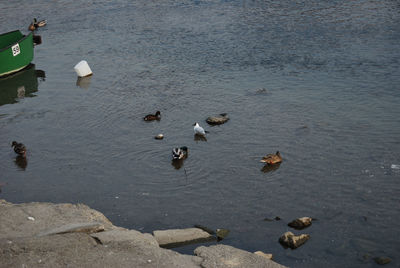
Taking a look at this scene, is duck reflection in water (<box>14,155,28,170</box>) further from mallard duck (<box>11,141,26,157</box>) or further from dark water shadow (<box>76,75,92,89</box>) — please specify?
dark water shadow (<box>76,75,92,89</box>)

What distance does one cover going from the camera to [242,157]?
13.8 meters

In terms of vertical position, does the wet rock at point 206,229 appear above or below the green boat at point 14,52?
below

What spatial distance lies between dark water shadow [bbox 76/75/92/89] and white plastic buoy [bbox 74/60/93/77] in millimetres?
168

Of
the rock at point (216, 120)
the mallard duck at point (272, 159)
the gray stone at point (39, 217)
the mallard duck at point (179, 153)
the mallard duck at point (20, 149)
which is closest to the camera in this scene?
the gray stone at point (39, 217)

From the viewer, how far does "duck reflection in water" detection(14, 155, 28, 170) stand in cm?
1405

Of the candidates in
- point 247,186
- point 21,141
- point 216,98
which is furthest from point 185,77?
point 247,186

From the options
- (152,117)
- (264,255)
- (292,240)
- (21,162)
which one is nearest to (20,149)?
(21,162)

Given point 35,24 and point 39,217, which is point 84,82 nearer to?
point 35,24

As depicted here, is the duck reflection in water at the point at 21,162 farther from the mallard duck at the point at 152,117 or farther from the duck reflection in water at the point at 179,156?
the duck reflection in water at the point at 179,156

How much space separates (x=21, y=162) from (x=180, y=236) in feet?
20.4

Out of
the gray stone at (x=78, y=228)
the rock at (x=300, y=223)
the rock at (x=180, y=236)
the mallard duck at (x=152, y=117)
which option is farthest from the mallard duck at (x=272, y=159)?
the gray stone at (x=78, y=228)

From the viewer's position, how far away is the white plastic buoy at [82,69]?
2059cm

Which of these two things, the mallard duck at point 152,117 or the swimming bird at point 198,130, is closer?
the swimming bird at point 198,130

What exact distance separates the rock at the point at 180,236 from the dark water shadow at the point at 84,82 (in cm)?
1108
